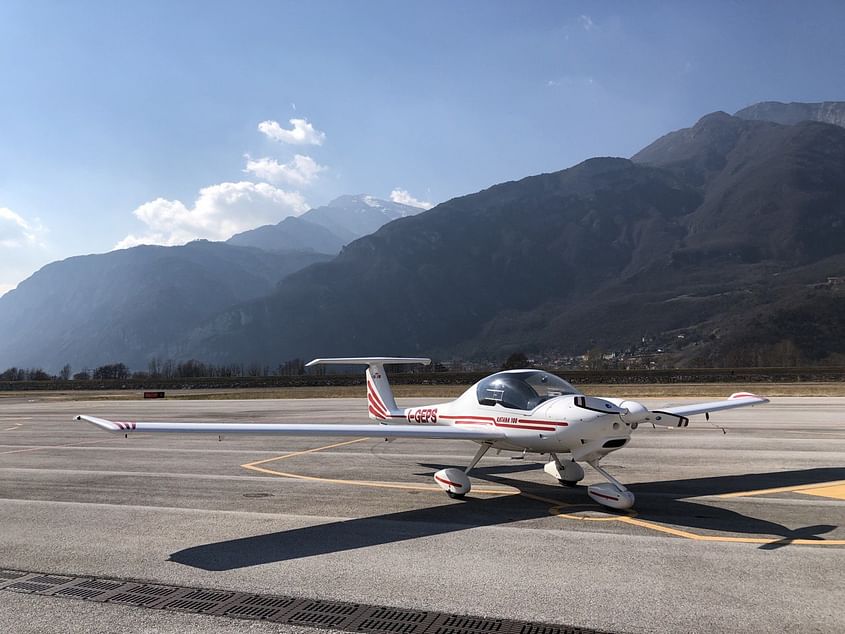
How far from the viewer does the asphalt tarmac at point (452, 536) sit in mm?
6172

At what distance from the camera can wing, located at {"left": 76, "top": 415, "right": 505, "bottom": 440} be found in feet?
33.4

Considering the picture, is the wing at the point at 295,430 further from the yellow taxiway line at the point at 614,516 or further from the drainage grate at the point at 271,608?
the drainage grate at the point at 271,608

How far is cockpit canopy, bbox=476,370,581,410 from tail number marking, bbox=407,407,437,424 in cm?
173

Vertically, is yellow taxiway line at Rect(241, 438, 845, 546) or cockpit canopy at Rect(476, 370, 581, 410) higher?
cockpit canopy at Rect(476, 370, 581, 410)

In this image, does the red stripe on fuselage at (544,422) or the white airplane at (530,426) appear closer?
the white airplane at (530,426)

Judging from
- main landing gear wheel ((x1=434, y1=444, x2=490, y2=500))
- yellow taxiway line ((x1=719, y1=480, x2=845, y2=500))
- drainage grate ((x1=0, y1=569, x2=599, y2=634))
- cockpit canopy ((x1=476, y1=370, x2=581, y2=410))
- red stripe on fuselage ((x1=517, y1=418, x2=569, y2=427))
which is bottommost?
yellow taxiway line ((x1=719, y1=480, x2=845, y2=500))

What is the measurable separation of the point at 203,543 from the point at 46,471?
9656mm

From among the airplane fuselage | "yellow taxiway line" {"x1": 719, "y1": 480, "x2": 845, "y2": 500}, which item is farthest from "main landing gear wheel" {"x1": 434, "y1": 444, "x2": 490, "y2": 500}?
"yellow taxiway line" {"x1": 719, "y1": 480, "x2": 845, "y2": 500}

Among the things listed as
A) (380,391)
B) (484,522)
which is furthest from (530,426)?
(380,391)

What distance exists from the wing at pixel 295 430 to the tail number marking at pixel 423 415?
6.09 ft

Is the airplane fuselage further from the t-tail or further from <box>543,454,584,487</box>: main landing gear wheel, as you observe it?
the t-tail

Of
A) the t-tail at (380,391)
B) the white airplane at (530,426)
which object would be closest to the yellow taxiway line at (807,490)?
the white airplane at (530,426)

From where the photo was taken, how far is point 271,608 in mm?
6254

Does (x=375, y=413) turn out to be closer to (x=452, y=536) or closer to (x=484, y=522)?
(x=484, y=522)
